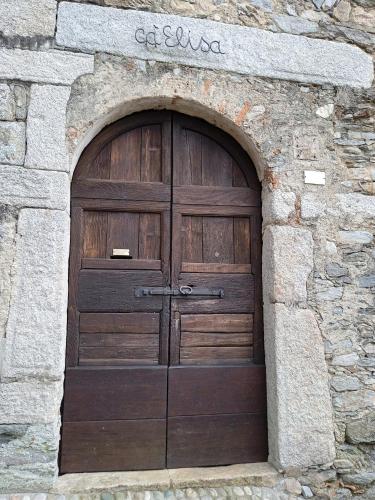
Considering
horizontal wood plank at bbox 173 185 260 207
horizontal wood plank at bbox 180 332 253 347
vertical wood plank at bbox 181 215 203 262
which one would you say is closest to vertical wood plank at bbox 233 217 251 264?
horizontal wood plank at bbox 173 185 260 207

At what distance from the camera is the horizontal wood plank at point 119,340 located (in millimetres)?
2566

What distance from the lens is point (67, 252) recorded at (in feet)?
8.16

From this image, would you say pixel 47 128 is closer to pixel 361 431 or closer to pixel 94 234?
pixel 94 234

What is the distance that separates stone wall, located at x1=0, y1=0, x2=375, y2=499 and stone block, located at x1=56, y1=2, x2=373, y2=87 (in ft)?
0.05

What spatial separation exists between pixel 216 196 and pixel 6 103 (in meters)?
1.41

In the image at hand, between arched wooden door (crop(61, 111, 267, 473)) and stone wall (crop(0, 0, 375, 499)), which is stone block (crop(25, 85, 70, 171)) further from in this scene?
arched wooden door (crop(61, 111, 267, 473))

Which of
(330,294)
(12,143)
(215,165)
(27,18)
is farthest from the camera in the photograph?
(215,165)

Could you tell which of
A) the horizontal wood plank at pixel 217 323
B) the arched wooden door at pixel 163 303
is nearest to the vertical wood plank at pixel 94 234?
the arched wooden door at pixel 163 303

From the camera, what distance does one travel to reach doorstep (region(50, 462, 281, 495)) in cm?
229

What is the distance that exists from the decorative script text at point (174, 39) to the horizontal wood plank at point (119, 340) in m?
1.85

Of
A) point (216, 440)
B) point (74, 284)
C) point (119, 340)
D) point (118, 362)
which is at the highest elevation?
point (74, 284)

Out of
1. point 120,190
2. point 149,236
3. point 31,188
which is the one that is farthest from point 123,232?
point 31,188

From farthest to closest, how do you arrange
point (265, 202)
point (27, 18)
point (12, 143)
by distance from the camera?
point (265, 202)
point (27, 18)
point (12, 143)

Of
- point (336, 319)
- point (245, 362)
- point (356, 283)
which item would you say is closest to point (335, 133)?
point (356, 283)
